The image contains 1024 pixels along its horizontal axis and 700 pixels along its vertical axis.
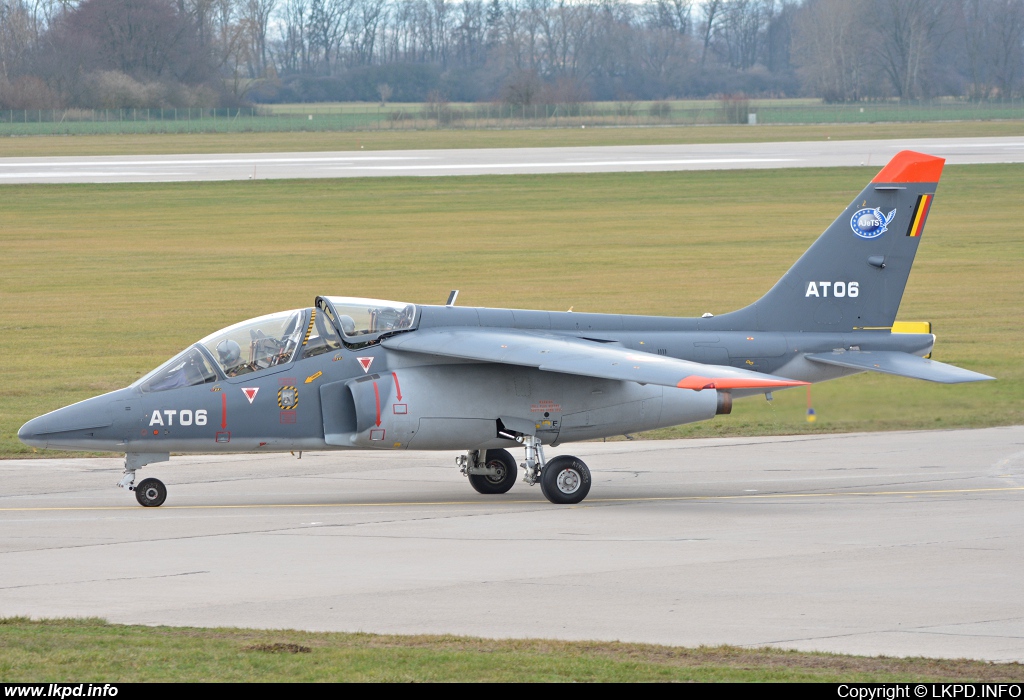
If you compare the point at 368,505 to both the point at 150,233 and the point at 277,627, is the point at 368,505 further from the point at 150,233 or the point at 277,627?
the point at 150,233

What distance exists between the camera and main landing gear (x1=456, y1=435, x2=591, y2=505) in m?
16.6

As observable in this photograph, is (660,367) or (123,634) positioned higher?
(660,367)

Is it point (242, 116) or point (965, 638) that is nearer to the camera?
point (965, 638)

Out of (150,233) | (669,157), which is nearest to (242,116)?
(669,157)

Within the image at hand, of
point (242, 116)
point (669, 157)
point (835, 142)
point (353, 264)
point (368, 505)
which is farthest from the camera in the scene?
point (242, 116)

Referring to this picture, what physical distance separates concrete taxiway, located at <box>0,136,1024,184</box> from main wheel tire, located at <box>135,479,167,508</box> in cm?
5186

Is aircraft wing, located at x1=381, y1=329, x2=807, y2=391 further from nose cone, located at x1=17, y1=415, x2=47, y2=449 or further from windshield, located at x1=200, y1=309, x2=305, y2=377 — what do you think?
nose cone, located at x1=17, y1=415, x2=47, y2=449

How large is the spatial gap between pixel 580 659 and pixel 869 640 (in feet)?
7.78

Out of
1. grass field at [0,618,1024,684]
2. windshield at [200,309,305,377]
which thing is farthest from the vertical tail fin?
grass field at [0,618,1024,684]

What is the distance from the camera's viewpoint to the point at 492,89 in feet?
632

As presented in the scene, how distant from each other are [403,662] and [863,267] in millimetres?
11314

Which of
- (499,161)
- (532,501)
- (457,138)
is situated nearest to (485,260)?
(532,501)

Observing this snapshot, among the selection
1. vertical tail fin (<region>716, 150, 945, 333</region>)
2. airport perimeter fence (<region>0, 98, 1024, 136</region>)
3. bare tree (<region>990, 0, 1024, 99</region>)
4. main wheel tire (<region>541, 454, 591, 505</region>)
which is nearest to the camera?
main wheel tire (<region>541, 454, 591, 505</region>)

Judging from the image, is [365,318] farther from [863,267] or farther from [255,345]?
[863,267]
